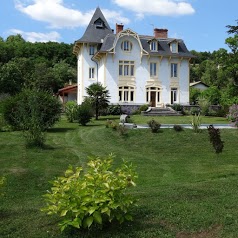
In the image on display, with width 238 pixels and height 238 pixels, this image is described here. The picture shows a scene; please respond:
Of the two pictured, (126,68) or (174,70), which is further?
(174,70)

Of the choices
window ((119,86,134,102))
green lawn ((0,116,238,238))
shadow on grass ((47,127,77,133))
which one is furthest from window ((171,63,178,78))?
shadow on grass ((47,127,77,133))

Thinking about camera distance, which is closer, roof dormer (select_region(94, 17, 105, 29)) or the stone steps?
the stone steps

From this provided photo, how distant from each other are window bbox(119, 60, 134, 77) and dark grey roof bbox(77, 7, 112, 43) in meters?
4.20

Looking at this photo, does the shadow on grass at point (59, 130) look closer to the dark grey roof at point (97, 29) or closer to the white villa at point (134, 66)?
the white villa at point (134, 66)

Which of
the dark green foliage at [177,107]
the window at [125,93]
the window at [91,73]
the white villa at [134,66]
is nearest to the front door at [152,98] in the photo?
the white villa at [134,66]

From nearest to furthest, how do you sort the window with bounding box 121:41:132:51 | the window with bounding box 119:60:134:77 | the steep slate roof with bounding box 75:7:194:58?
the window with bounding box 121:41:132:51
the window with bounding box 119:60:134:77
the steep slate roof with bounding box 75:7:194:58

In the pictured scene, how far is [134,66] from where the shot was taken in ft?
134

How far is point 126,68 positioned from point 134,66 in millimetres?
930

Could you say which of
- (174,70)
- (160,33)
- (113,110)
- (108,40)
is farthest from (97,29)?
(113,110)

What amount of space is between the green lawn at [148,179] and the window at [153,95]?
59.7 ft

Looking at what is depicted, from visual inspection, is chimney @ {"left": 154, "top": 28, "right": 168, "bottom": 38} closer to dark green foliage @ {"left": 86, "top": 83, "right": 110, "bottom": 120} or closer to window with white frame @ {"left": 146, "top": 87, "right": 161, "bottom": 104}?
window with white frame @ {"left": 146, "top": 87, "right": 161, "bottom": 104}

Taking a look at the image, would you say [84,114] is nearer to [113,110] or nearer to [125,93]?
[113,110]

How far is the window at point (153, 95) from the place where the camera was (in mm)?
41406

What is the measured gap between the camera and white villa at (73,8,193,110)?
132 ft
